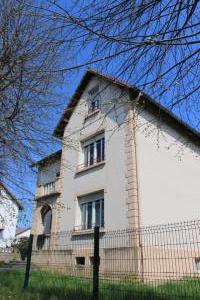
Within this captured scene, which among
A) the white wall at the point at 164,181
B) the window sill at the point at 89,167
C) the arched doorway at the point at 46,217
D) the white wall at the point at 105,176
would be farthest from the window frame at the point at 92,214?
the arched doorway at the point at 46,217

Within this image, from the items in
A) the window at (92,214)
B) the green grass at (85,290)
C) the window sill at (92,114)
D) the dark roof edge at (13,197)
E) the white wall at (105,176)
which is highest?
the window sill at (92,114)

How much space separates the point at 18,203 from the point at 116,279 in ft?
10.5

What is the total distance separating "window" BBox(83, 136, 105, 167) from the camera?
643 inches

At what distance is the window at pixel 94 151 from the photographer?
16328mm

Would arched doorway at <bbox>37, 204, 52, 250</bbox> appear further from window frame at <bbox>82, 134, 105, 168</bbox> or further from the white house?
window frame at <bbox>82, 134, 105, 168</bbox>

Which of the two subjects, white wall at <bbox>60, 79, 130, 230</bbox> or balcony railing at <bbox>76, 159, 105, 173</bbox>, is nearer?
white wall at <bbox>60, 79, 130, 230</bbox>

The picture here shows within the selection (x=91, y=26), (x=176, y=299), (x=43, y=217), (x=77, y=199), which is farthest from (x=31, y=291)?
(x=43, y=217)

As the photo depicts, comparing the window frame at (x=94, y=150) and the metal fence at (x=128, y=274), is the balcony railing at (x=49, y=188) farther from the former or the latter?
the metal fence at (x=128, y=274)

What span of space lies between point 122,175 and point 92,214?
8.45 feet

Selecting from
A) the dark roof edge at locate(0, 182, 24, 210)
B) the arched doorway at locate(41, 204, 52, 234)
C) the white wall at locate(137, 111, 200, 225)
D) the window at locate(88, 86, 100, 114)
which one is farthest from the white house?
the dark roof edge at locate(0, 182, 24, 210)

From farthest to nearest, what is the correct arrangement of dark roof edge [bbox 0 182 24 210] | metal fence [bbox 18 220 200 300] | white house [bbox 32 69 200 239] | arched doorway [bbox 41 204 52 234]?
1. arched doorway [bbox 41 204 52 234]
2. white house [bbox 32 69 200 239]
3. dark roof edge [bbox 0 182 24 210]
4. metal fence [bbox 18 220 200 300]

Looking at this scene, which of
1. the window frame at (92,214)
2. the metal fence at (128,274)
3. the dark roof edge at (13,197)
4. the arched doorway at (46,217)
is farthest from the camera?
the arched doorway at (46,217)

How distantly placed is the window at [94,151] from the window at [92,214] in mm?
1942

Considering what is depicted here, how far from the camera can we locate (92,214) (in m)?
15.5
